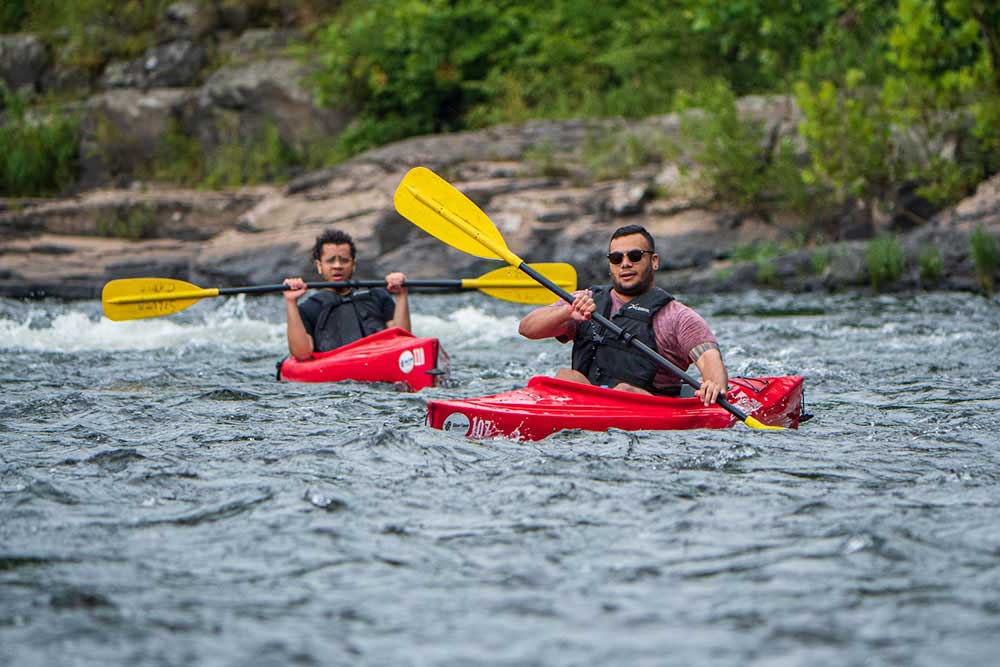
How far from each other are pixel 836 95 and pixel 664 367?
320 inches

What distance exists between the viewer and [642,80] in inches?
623

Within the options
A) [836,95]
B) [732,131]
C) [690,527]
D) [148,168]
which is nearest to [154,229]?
[148,168]

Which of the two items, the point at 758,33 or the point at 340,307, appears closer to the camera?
the point at 340,307

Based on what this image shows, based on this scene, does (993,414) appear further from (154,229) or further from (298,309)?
(154,229)

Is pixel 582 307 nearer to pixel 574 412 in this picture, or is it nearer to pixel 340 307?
pixel 574 412

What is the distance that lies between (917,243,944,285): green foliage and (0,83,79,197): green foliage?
11.2 metres

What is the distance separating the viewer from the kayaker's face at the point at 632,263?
185 inches

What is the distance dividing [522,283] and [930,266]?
556 cm

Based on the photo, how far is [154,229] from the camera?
563 inches

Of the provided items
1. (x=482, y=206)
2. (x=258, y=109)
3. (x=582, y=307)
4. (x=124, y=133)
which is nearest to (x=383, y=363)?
(x=582, y=307)

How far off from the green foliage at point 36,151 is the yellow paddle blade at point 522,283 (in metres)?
11.2

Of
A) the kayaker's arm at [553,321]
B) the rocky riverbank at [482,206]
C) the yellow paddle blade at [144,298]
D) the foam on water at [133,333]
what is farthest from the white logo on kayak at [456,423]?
the rocky riverbank at [482,206]

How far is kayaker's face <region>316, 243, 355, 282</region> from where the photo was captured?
21.1ft

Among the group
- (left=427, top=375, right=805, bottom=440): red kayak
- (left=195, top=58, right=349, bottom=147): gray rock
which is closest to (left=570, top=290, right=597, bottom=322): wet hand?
(left=427, top=375, right=805, bottom=440): red kayak
